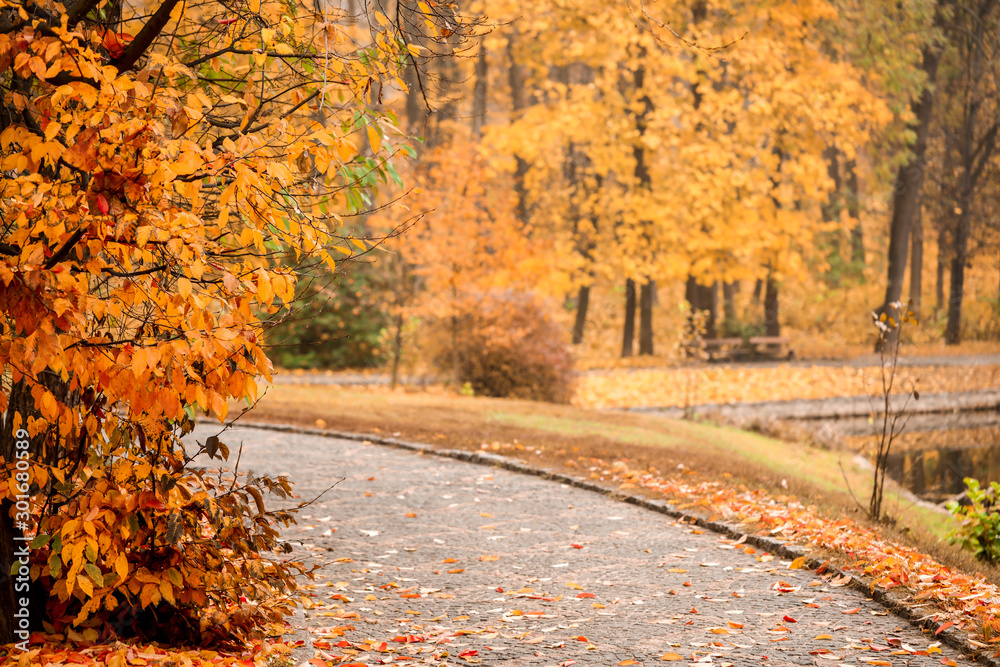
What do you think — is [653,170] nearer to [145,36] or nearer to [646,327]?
[646,327]

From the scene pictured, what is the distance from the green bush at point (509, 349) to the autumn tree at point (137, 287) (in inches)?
372

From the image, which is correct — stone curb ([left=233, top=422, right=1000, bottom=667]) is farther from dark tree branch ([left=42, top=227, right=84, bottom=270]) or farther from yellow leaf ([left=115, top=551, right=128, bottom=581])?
dark tree branch ([left=42, top=227, right=84, bottom=270])

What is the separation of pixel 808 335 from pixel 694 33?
625 inches

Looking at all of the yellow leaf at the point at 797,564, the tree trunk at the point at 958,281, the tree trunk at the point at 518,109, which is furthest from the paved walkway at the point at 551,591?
the tree trunk at the point at 958,281

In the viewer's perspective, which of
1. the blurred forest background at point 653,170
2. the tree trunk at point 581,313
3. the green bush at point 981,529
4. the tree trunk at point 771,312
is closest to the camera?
the green bush at point 981,529

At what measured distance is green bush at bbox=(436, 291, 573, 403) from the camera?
1391 centimetres

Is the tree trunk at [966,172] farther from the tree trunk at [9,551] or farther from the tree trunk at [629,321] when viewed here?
the tree trunk at [9,551]

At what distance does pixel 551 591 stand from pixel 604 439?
522 cm

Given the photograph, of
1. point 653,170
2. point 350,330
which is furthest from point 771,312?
point 350,330

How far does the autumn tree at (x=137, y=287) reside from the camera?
2914 millimetres

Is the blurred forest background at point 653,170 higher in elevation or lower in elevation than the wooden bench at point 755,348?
higher

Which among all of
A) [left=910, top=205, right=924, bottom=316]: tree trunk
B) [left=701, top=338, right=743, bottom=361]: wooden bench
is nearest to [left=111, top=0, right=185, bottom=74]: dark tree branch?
[left=701, top=338, right=743, bottom=361]: wooden bench

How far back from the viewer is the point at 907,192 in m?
22.6

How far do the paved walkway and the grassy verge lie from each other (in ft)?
5.54
